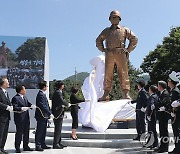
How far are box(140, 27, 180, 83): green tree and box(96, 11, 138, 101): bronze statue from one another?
15.6m

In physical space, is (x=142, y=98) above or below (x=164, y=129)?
above

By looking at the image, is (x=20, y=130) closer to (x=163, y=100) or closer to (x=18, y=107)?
(x=18, y=107)

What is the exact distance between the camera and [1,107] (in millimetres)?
5586

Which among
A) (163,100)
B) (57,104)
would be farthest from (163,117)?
(57,104)

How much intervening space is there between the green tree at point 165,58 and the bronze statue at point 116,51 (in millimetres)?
15629

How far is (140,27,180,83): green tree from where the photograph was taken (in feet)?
79.5

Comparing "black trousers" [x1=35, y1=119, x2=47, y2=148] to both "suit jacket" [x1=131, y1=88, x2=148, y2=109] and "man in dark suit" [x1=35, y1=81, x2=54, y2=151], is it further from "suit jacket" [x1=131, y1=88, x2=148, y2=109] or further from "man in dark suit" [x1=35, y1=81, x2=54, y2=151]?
"suit jacket" [x1=131, y1=88, x2=148, y2=109]

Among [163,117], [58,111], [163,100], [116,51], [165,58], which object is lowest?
[163,117]

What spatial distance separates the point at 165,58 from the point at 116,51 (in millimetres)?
16990

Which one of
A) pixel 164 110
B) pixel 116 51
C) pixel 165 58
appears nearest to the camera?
pixel 164 110

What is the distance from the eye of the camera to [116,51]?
888 cm

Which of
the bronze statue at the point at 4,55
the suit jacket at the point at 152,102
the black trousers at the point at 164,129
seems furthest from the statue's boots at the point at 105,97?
the bronze statue at the point at 4,55

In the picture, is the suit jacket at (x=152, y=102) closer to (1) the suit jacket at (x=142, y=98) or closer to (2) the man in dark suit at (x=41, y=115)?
(1) the suit jacket at (x=142, y=98)

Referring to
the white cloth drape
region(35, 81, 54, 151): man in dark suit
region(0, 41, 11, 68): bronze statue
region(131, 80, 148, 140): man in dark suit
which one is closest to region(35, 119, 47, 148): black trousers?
region(35, 81, 54, 151): man in dark suit
